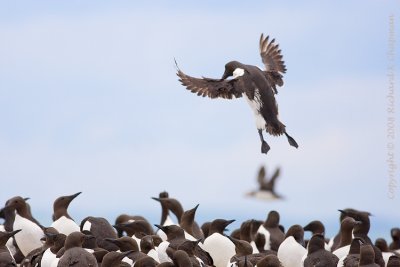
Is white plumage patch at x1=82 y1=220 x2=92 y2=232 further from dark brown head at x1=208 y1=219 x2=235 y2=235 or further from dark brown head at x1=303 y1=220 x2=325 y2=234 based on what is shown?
dark brown head at x1=303 y1=220 x2=325 y2=234

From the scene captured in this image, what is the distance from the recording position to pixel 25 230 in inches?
764

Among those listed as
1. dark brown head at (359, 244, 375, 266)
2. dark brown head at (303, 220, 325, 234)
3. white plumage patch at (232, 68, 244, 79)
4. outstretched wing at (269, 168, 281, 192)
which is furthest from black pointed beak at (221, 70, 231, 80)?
outstretched wing at (269, 168, 281, 192)

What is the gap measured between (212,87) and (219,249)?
3.08 metres

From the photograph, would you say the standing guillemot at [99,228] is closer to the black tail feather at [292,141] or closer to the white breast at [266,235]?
the white breast at [266,235]

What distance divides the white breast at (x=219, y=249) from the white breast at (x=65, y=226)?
1.80m

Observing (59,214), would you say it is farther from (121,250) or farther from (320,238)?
(320,238)

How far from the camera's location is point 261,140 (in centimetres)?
1516

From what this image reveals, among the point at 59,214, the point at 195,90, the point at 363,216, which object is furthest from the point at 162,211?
the point at 195,90

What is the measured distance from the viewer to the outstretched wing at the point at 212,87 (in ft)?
52.9

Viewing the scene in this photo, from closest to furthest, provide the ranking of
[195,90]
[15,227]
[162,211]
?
1. [195,90]
2. [15,227]
3. [162,211]

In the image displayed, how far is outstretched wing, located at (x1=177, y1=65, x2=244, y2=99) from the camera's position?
16.1m

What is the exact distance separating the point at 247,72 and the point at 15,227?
5.23 metres

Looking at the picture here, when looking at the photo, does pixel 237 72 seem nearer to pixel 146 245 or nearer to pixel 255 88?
pixel 255 88

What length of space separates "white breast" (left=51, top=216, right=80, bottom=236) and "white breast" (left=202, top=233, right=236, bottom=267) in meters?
1.80
